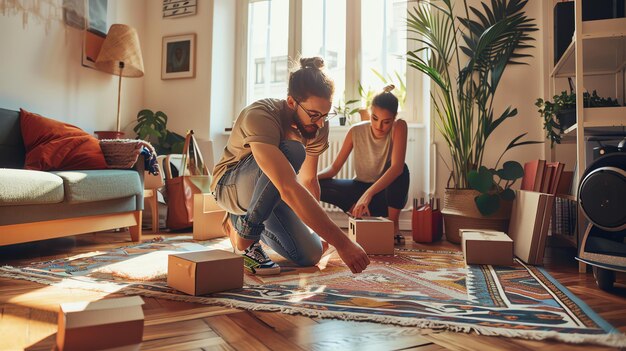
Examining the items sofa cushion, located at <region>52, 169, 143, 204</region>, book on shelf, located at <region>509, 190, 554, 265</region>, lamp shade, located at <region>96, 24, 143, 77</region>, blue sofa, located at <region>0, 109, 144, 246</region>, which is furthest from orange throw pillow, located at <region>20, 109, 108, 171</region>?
book on shelf, located at <region>509, 190, 554, 265</region>

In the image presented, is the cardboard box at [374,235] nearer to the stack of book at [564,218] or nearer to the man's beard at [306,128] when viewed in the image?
the man's beard at [306,128]

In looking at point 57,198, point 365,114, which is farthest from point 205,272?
point 365,114

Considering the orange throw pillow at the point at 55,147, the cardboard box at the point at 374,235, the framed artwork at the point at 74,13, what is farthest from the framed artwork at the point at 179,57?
the cardboard box at the point at 374,235

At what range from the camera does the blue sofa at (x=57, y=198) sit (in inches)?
67.3

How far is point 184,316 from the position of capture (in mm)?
1056

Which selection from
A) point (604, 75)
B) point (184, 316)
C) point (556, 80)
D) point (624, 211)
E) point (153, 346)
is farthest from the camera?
point (556, 80)

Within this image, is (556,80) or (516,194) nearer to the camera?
(516,194)

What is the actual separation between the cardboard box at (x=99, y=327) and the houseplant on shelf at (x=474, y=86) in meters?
1.98

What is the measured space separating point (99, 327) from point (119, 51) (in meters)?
2.79

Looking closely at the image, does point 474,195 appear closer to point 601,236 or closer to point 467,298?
point 601,236

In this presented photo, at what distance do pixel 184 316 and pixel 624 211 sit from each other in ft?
4.58

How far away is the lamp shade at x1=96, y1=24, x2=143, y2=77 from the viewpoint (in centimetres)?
308

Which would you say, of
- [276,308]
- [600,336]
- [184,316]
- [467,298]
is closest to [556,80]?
[467,298]

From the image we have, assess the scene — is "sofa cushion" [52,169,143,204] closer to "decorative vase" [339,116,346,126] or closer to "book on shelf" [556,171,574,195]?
"decorative vase" [339,116,346,126]
